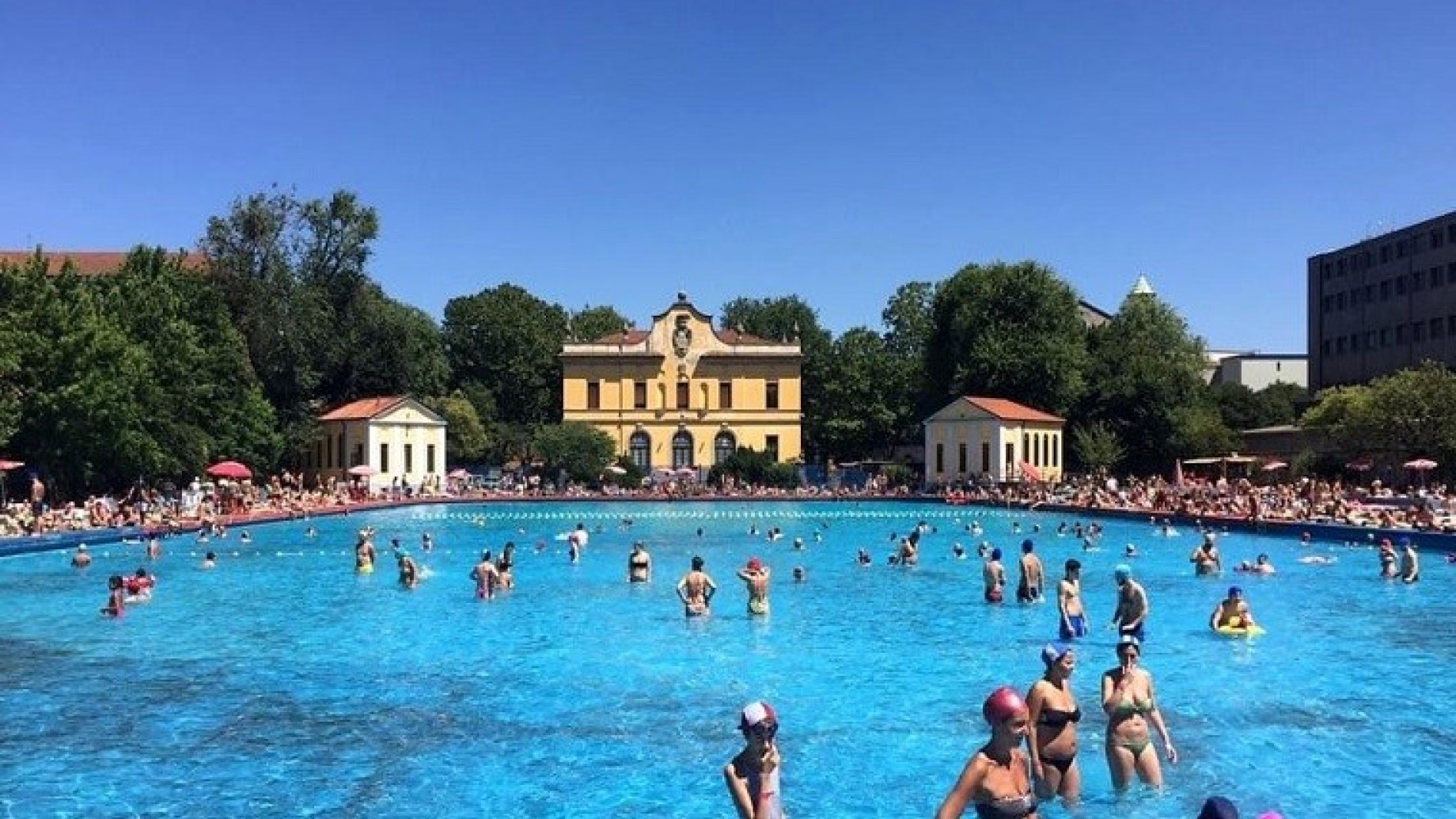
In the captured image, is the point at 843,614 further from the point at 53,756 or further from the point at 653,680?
the point at 53,756

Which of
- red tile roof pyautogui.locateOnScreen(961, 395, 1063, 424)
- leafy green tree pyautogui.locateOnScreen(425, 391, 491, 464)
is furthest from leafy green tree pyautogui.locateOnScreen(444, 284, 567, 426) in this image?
red tile roof pyautogui.locateOnScreen(961, 395, 1063, 424)

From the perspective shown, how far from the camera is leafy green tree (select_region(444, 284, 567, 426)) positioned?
78688mm

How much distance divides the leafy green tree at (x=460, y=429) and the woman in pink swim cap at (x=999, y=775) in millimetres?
63828

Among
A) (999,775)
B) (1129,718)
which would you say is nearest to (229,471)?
(1129,718)

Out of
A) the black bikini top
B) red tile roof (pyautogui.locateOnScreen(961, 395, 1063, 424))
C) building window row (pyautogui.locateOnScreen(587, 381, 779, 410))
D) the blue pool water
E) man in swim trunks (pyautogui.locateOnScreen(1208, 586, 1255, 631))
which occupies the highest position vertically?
building window row (pyautogui.locateOnScreen(587, 381, 779, 410))

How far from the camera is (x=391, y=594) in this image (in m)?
24.0

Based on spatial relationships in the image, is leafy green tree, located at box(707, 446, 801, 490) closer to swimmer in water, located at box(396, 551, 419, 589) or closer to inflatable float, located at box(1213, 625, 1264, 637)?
swimmer in water, located at box(396, 551, 419, 589)

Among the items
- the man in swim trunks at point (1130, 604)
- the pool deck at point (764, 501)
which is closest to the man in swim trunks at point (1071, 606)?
the man in swim trunks at point (1130, 604)

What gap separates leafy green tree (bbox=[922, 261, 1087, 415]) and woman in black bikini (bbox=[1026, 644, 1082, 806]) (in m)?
56.4

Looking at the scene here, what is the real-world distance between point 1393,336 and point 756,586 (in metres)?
57.8

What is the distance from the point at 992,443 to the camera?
59.4 meters

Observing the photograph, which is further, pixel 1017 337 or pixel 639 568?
pixel 1017 337

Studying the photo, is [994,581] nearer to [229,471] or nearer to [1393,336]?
[229,471]

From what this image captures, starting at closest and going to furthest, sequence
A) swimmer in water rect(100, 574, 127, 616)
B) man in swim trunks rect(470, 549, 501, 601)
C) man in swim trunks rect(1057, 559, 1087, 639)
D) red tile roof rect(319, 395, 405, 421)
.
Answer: man in swim trunks rect(1057, 559, 1087, 639), swimmer in water rect(100, 574, 127, 616), man in swim trunks rect(470, 549, 501, 601), red tile roof rect(319, 395, 405, 421)
